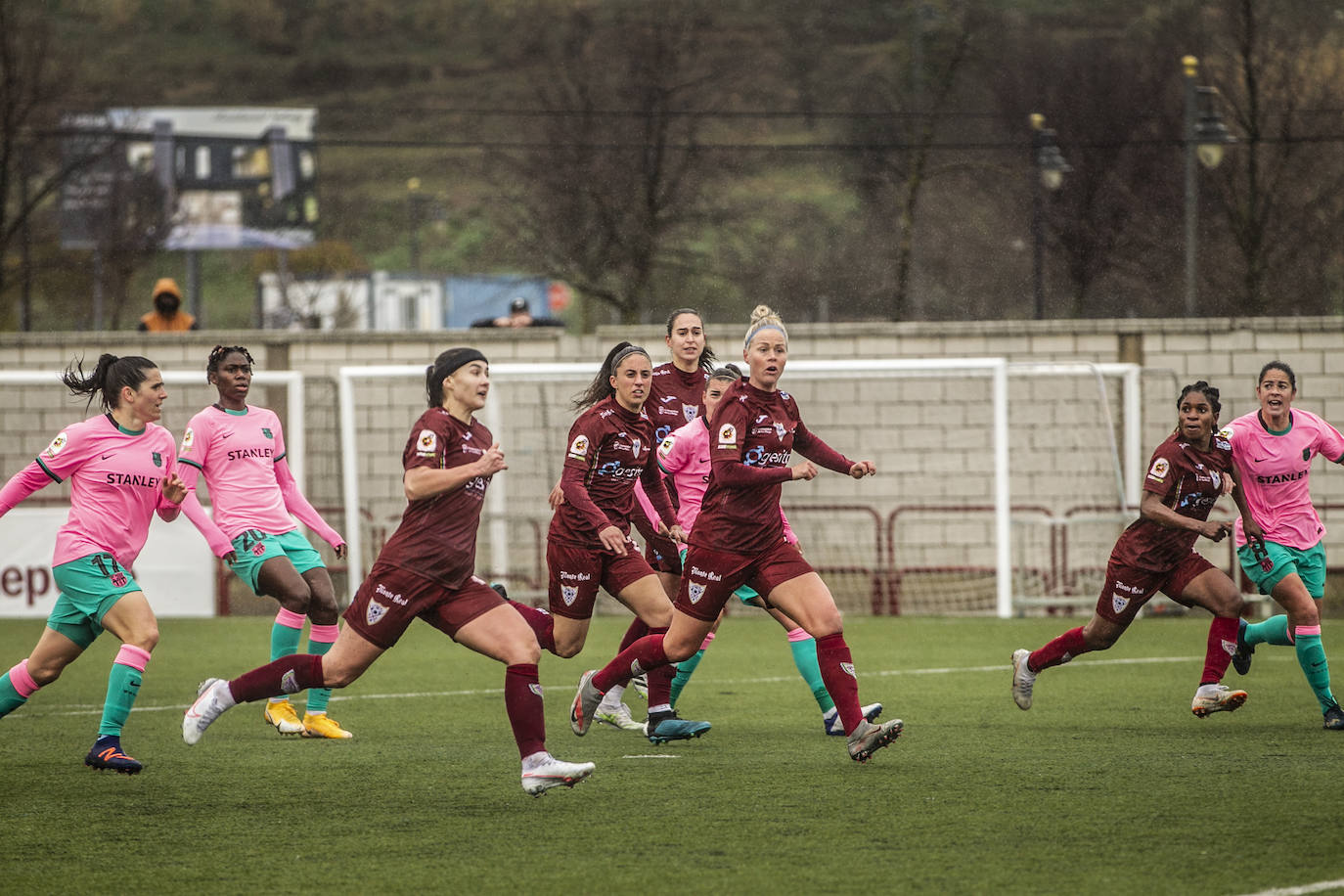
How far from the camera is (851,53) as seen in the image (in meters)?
70.7

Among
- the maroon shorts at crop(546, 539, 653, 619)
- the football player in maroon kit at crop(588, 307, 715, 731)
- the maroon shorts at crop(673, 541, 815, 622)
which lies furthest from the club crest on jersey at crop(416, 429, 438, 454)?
the football player in maroon kit at crop(588, 307, 715, 731)

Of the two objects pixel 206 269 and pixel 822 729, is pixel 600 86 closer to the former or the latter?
pixel 822 729

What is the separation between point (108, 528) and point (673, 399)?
3213 mm

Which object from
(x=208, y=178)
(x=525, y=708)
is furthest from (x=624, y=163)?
(x=525, y=708)

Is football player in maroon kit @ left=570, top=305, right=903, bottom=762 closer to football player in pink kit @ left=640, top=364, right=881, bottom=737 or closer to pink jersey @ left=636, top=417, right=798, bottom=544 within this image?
football player in pink kit @ left=640, top=364, right=881, bottom=737

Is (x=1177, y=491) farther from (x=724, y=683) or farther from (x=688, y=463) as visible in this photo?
(x=724, y=683)

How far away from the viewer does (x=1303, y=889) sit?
16.5 ft

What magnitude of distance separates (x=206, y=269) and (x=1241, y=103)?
46.6m

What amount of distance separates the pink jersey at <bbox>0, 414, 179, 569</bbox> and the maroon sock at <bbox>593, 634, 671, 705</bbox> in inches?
90.0

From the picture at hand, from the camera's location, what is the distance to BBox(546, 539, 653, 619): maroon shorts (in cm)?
802

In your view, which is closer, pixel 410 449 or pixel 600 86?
pixel 410 449

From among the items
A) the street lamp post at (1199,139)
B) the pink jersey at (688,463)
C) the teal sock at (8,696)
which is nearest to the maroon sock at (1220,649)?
the pink jersey at (688,463)

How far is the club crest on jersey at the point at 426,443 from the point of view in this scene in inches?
255

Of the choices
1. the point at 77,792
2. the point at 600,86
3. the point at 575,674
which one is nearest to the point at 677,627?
the point at 77,792
